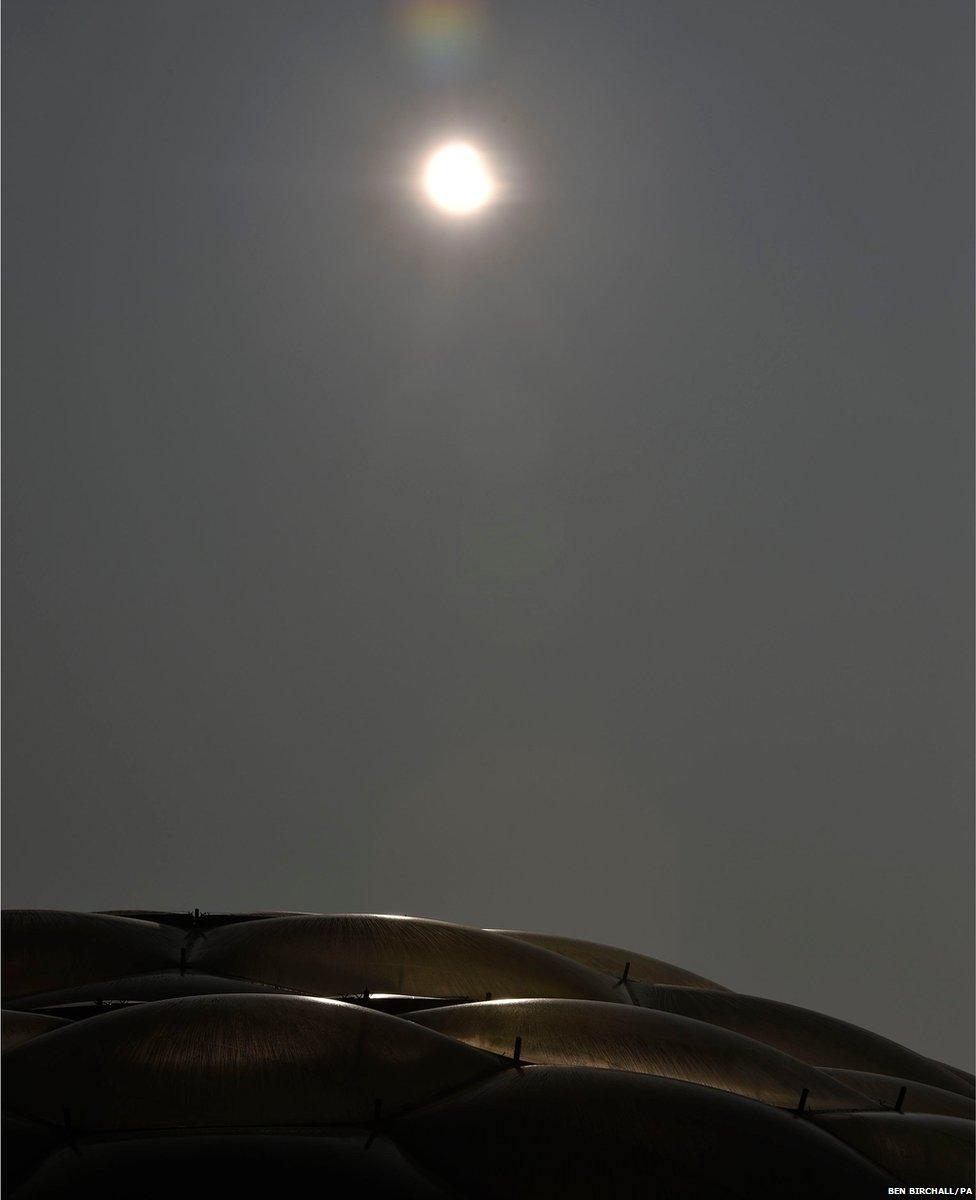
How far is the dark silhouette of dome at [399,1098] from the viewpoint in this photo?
2.48 metres

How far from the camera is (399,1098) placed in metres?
2.93

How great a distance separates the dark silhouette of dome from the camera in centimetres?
248

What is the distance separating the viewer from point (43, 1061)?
9.61 ft

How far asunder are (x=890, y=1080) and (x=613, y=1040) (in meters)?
1.60

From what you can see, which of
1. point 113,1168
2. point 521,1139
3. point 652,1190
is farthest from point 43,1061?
point 652,1190

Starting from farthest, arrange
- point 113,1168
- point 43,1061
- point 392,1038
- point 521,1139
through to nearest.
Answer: point 392,1038, point 43,1061, point 521,1139, point 113,1168

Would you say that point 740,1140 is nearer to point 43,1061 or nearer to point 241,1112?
point 241,1112

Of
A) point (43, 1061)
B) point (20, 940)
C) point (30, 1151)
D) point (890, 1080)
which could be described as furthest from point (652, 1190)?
point (20, 940)

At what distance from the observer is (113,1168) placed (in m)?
2.38

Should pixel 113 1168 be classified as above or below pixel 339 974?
Answer: below

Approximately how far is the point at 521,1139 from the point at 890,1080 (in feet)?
8.27

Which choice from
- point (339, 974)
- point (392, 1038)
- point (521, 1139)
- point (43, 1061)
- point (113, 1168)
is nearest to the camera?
point (113, 1168)

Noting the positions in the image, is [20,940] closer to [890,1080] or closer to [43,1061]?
[43,1061]

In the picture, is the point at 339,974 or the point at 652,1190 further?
the point at 339,974
